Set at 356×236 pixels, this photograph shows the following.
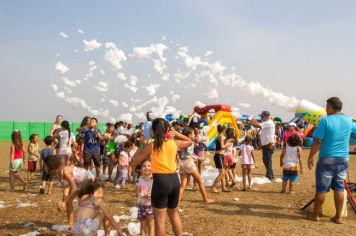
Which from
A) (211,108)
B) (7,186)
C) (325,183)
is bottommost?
(7,186)

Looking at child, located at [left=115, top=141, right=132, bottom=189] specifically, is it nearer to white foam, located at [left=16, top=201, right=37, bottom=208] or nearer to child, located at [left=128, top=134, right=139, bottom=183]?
child, located at [left=128, top=134, right=139, bottom=183]

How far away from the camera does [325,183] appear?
621 centimetres

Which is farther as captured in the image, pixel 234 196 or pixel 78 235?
pixel 234 196

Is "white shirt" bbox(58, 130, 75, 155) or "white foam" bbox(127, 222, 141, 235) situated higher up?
"white shirt" bbox(58, 130, 75, 155)

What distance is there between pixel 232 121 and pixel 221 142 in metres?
13.8

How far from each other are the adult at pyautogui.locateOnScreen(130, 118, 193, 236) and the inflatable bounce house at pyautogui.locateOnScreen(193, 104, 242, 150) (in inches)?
669

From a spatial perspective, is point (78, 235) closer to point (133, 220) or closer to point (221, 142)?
point (133, 220)

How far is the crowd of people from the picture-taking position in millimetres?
4410

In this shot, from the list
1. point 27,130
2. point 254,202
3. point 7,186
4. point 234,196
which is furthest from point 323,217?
point 27,130

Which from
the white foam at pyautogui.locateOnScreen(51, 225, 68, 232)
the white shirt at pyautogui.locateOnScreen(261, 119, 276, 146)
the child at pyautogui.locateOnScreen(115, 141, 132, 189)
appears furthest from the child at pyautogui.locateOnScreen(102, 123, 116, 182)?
the white foam at pyautogui.locateOnScreen(51, 225, 68, 232)

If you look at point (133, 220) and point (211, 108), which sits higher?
point (211, 108)

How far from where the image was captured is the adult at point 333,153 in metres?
6.25

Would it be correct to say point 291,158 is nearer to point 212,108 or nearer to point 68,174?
point 68,174

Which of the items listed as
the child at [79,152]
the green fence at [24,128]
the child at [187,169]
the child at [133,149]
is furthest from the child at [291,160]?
the green fence at [24,128]
